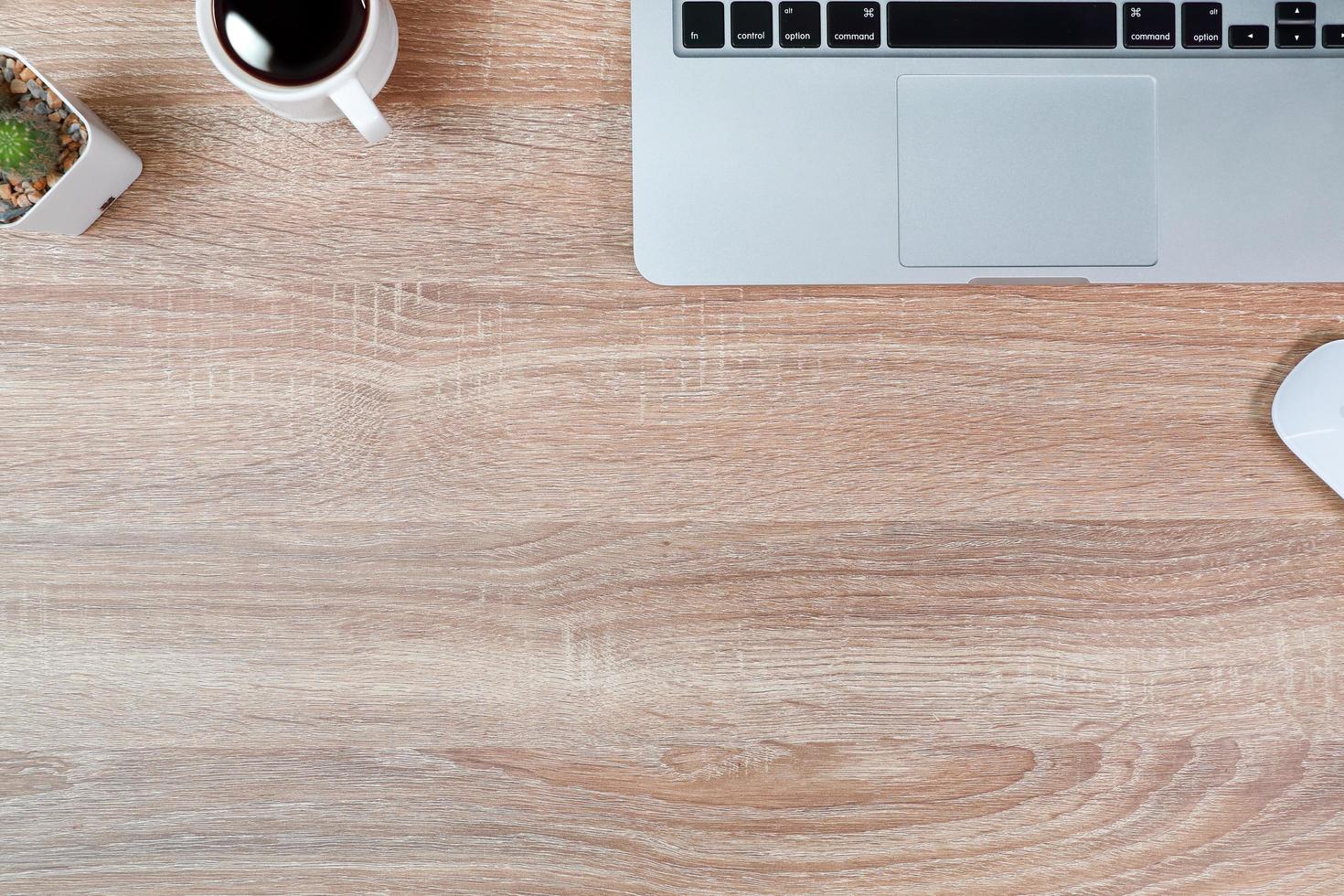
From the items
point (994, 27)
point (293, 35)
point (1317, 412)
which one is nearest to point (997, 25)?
point (994, 27)

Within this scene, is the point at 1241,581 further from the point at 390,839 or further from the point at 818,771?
the point at 390,839

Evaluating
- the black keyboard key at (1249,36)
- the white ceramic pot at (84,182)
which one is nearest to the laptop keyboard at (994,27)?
the black keyboard key at (1249,36)

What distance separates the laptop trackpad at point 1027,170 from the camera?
0.49 meters

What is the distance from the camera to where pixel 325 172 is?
0.53 meters

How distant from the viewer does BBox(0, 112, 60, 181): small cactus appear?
44cm

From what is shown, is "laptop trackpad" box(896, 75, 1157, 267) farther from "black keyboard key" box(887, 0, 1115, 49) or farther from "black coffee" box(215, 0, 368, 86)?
"black coffee" box(215, 0, 368, 86)

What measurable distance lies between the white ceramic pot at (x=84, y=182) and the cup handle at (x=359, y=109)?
0.15 metres

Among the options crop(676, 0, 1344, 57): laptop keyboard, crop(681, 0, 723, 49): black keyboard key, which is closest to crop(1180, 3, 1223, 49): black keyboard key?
crop(676, 0, 1344, 57): laptop keyboard

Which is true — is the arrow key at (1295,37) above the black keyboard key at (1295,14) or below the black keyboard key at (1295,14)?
below

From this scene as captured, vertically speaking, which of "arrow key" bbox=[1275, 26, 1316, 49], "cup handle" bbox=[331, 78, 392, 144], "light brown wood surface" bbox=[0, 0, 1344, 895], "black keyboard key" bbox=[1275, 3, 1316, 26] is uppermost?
"black keyboard key" bbox=[1275, 3, 1316, 26]

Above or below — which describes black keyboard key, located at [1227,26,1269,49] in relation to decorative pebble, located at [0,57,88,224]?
above

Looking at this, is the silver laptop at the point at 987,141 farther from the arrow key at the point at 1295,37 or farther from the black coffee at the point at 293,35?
the black coffee at the point at 293,35

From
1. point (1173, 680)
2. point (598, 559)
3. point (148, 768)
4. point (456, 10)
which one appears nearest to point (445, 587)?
point (598, 559)

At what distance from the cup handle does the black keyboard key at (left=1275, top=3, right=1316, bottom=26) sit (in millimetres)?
514
